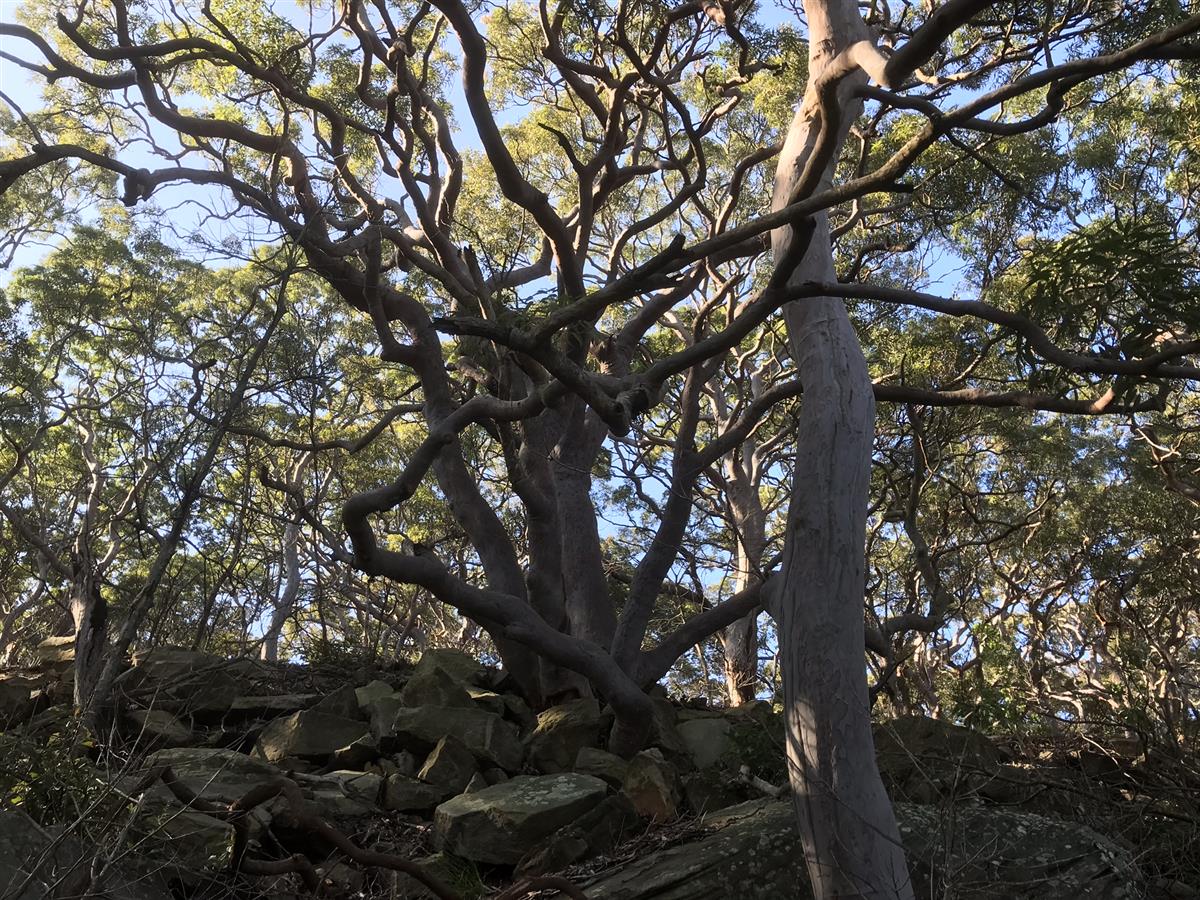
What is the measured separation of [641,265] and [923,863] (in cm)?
298

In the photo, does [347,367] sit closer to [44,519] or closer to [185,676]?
[44,519]

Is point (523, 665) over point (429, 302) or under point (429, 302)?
under

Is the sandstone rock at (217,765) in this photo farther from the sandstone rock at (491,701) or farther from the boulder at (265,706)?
the sandstone rock at (491,701)

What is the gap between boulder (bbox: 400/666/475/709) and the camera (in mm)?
6914

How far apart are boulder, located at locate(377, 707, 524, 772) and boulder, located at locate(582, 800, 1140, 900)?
6.83 feet

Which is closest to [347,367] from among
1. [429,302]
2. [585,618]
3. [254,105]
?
[429,302]

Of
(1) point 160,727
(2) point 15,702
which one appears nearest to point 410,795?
(1) point 160,727

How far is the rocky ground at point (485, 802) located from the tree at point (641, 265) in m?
0.69

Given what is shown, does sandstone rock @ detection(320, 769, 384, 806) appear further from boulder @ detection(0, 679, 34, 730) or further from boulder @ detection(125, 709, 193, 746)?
boulder @ detection(0, 679, 34, 730)

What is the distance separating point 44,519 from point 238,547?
8.70m

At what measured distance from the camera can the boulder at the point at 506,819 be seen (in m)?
4.88

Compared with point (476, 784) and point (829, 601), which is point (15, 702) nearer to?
point (476, 784)

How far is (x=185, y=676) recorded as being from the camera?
6.81 metres

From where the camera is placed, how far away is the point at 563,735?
6719 millimetres
